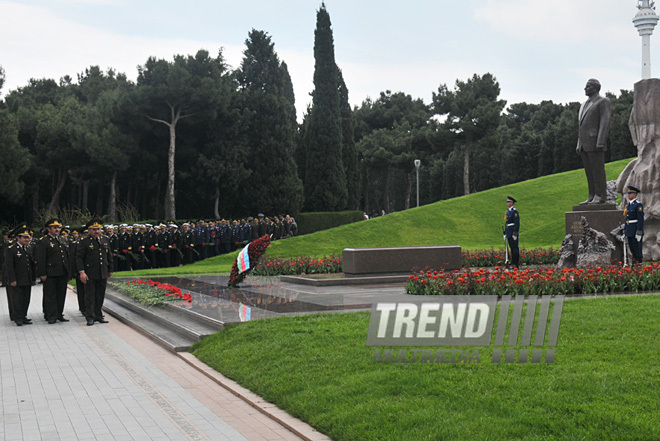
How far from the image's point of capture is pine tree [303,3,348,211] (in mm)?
47531

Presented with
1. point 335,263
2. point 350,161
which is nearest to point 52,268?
point 335,263

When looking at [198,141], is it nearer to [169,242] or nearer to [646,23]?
[169,242]

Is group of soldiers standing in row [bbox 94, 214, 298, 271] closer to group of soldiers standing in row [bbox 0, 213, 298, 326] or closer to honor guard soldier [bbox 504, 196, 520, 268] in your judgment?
group of soldiers standing in row [bbox 0, 213, 298, 326]

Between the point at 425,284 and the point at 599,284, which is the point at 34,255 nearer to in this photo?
the point at 425,284

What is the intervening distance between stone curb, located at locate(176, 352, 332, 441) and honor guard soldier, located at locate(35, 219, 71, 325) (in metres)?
5.48

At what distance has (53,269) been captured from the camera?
42.6 feet

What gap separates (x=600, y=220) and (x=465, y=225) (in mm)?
18838

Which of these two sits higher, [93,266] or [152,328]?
[93,266]

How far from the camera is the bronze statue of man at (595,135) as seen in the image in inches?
598

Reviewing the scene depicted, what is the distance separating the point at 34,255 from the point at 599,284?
10.4m

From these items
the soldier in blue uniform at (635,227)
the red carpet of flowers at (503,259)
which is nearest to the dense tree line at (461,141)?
the red carpet of flowers at (503,259)

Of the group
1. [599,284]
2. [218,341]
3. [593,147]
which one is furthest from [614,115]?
[218,341]

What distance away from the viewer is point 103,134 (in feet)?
127

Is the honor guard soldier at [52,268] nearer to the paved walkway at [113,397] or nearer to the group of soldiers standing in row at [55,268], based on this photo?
the group of soldiers standing in row at [55,268]
